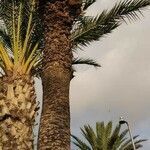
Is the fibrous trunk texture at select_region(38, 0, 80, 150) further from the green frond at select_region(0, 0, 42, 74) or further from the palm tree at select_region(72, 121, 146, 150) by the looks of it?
the palm tree at select_region(72, 121, 146, 150)

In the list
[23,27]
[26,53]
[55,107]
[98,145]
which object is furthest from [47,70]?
[98,145]

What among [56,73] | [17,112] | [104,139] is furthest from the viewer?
[104,139]

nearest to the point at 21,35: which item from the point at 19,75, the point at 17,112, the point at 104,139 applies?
the point at 19,75

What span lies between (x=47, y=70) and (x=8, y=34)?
12.7ft

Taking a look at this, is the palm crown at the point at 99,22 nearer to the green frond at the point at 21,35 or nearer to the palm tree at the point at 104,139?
the green frond at the point at 21,35

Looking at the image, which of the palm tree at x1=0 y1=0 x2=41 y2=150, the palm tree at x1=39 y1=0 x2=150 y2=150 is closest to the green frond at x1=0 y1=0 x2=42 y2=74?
the palm tree at x1=0 y1=0 x2=41 y2=150

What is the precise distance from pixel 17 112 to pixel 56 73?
1938 millimetres

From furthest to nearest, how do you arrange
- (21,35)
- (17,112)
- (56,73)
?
(21,35), (17,112), (56,73)

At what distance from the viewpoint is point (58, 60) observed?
11.6 m

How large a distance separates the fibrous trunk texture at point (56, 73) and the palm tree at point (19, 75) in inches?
63.1

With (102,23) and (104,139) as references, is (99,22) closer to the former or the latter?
(102,23)

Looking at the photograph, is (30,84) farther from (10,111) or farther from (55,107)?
(55,107)

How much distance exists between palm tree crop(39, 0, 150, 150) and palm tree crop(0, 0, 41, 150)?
1.55 m

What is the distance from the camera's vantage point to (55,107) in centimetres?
1086
